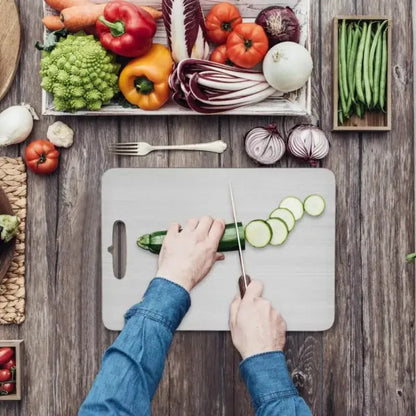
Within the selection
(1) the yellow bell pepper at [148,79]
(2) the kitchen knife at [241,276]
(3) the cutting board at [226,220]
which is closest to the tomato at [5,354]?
(3) the cutting board at [226,220]

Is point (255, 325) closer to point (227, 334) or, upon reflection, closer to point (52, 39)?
point (227, 334)

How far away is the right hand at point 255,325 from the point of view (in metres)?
1.40

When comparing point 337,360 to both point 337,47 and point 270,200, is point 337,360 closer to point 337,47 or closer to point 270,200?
point 270,200

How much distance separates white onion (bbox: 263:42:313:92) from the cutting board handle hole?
60 centimetres

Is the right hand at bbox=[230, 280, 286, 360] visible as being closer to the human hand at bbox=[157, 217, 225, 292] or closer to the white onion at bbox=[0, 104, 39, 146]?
the human hand at bbox=[157, 217, 225, 292]

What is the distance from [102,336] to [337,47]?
110 centimetres

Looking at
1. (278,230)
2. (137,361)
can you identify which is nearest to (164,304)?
(137,361)

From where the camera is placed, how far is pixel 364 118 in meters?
1.50

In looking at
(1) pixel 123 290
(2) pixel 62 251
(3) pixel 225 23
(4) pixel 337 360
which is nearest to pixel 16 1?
(3) pixel 225 23

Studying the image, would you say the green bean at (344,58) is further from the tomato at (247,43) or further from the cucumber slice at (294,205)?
the cucumber slice at (294,205)

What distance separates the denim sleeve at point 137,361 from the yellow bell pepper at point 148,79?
529mm

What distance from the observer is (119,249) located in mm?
1510

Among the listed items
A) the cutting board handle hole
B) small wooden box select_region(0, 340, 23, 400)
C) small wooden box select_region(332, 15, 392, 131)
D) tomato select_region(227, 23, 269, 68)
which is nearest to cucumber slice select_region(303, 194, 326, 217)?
small wooden box select_region(332, 15, 392, 131)

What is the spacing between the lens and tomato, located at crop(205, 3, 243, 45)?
1.41m
